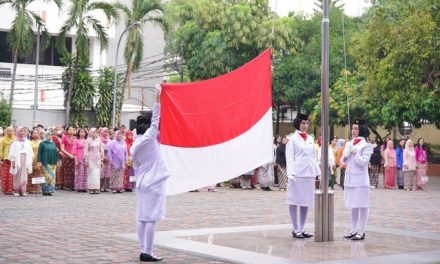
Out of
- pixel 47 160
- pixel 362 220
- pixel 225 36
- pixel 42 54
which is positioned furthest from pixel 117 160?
pixel 42 54

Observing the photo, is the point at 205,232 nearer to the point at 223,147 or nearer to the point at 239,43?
the point at 223,147

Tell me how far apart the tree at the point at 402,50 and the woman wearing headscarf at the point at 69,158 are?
34.2 feet

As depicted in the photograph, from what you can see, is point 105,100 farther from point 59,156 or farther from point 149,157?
point 149,157

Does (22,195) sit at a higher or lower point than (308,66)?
lower

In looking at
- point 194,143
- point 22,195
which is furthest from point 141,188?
point 22,195

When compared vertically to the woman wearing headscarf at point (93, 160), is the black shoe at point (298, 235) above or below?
below

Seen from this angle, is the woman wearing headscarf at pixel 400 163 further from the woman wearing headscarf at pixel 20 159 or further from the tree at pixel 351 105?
the woman wearing headscarf at pixel 20 159

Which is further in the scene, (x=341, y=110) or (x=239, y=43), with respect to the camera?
(x=239, y=43)

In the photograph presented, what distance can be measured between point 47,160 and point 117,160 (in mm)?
2409

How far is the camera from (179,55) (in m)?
44.1

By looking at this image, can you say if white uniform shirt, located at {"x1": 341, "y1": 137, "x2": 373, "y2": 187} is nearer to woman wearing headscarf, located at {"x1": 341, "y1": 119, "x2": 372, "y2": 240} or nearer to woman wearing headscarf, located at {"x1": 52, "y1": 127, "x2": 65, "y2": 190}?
woman wearing headscarf, located at {"x1": 341, "y1": 119, "x2": 372, "y2": 240}

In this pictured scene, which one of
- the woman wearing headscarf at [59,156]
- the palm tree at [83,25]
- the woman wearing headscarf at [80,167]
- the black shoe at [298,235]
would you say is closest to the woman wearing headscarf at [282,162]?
the woman wearing headscarf at [80,167]

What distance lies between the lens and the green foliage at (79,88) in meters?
36.4

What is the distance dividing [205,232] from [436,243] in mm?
3531
